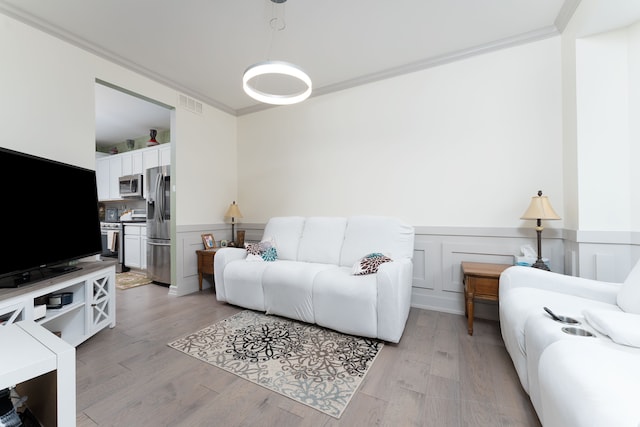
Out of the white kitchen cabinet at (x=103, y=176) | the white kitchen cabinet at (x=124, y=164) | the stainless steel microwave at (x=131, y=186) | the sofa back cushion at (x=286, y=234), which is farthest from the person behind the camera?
the white kitchen cabinet at (x=103, y=176)

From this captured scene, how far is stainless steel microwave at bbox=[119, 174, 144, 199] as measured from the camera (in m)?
4.70

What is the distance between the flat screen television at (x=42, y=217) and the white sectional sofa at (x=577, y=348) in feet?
9.14

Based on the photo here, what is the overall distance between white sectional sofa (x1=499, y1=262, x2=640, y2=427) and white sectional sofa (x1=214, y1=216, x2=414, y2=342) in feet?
2.62

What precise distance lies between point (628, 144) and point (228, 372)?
10.9 feet

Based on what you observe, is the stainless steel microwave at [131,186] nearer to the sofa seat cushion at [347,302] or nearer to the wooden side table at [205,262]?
the wooden side table at [205,262]

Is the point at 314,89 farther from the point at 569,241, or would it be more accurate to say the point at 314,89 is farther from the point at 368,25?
the point at 569,241

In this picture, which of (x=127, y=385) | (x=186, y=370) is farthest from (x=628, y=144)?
(x=127, y=385)

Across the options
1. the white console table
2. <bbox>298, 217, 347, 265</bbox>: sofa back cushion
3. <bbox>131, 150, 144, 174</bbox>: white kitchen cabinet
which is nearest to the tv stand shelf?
the white console table

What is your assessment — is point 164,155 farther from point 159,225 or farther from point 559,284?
point 559,284

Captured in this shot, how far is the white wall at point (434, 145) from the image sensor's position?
2408 mm

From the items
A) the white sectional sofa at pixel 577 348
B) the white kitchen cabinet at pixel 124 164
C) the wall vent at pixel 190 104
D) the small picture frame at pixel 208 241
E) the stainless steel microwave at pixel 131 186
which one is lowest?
the white sectional sofa at pixel 577 348

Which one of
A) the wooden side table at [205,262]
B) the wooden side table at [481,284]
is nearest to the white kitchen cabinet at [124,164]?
the wooden side table at [205,262]

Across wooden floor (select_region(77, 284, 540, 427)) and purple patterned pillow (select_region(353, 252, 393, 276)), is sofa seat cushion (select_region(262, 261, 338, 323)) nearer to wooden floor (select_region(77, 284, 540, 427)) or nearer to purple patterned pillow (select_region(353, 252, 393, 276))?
purple patterned pillow (select_region(353, 252, 393, 276))

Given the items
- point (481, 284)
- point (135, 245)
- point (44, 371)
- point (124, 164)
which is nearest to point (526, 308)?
point (481, 284)
